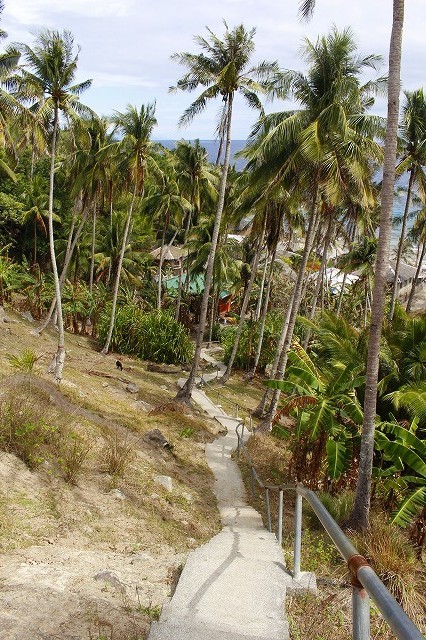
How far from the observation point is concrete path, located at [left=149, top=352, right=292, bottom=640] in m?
4.63

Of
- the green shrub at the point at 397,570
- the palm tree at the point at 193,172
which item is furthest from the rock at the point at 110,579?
the palm tree at the point at 193,172

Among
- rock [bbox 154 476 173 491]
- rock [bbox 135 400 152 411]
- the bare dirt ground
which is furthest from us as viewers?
rock [bbox 135 400 152 411]

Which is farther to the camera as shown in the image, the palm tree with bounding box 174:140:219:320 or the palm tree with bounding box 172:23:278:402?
the palm tree with bounding box 174:140:219:320

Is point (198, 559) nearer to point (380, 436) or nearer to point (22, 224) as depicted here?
point (380, 436)

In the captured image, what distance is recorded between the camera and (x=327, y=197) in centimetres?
1709

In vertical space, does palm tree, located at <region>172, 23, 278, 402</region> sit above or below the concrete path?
above

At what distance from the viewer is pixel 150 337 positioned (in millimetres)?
30406

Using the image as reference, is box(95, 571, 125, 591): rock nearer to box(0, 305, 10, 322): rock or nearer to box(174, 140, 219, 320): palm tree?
box(0, 305, 10, 322): rock

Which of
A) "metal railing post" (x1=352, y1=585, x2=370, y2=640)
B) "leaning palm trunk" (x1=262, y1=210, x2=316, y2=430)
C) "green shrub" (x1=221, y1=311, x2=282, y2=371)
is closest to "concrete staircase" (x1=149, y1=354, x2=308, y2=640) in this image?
"metal railing post" (x1=352, y1=585, x2=370, y2=640)

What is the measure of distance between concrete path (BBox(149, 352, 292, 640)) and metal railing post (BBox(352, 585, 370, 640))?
1852mm

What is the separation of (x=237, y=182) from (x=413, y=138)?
29.0 feet

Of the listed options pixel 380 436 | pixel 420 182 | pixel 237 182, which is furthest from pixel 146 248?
pixel 380 436

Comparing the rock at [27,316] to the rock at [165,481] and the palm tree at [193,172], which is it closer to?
the palm tree at [193,172]

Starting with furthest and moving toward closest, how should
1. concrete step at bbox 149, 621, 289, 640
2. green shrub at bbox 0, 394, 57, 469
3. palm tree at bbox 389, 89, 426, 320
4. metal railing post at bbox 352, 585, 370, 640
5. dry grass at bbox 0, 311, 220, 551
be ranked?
palm tree at bbox 389, 89, 426, 320 → green shrub at bbox 0, 394, 57, 469 → dry grass at bbox 0, 311, 220, 551 → concrete step at bbox 149, 621, 289, 640 → metal railing post at bbox 352, 585, 370, 640
